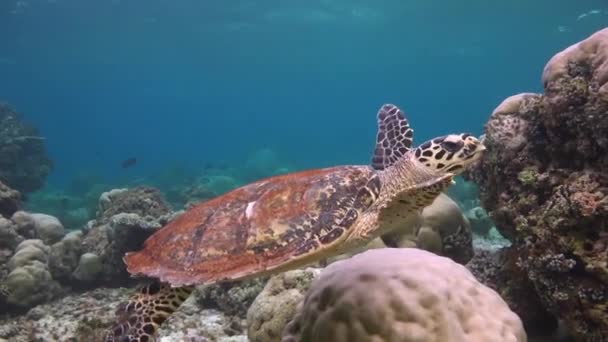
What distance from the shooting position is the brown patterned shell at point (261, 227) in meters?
3.54

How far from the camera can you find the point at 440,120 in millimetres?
146375

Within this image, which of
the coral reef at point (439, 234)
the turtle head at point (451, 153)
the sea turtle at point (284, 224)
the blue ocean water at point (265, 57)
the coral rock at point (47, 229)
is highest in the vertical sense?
the blue ocean water at point (265, 57)

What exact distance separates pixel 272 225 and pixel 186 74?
253 feet

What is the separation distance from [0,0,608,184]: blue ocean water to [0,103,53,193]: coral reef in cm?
1606

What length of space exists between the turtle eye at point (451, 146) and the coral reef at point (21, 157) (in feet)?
67.0

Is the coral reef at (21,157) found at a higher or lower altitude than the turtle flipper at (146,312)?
higher

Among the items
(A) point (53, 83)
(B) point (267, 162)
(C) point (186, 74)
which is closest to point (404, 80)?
(C) point (186, 74)

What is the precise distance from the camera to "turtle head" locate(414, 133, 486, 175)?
362cm

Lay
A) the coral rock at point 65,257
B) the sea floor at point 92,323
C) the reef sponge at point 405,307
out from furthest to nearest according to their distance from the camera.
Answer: the coral rock at point 65,257, the sea floor at point 92,323, the reef sponge at point 405,307

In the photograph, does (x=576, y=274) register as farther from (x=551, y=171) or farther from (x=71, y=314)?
(x=71, y=314)

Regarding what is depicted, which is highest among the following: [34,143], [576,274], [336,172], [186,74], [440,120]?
[186,74]

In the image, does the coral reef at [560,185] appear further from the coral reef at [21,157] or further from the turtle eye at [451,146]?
the coral reef at [21,157]

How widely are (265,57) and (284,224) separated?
59.6 metres

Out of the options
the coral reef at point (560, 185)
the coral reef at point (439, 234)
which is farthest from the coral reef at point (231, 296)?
the coral reef at point (560, 185)
